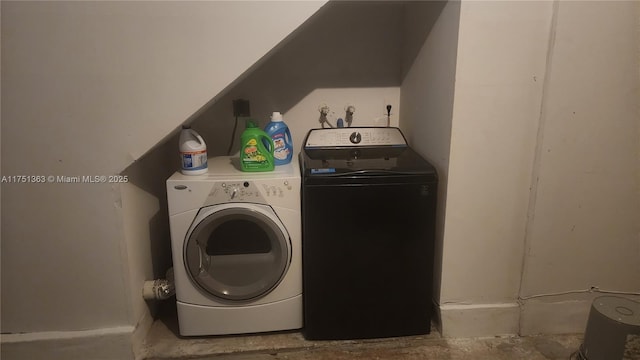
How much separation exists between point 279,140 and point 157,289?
0.88 m

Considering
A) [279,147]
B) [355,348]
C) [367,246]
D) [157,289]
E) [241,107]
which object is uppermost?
[241,107]

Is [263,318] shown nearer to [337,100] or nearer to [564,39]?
[337,100]

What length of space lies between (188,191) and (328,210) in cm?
58

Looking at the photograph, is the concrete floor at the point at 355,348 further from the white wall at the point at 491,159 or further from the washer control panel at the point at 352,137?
the washer control panel at the point at 352,137

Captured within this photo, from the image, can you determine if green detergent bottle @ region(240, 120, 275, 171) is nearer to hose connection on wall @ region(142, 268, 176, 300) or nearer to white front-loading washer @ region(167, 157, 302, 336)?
white front-loading washer @ region(167, 157, 302, 336)

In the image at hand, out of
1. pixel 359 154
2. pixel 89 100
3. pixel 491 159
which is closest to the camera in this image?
pixel 89 100

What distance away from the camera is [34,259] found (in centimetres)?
156

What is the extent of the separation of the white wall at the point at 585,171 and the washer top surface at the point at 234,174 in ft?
3.44

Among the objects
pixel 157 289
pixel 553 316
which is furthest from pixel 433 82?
pixel 157 289

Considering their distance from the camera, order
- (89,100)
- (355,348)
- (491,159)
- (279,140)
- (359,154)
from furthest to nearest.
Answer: (359,154), (279,140), (355,348), (491,159), (89,100)

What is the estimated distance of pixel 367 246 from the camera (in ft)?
5.49

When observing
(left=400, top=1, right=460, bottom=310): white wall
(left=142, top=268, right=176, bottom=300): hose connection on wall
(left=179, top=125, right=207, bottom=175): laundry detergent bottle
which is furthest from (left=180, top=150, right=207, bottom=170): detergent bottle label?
(left=400, top=1, right=460, bottom=310): white wall

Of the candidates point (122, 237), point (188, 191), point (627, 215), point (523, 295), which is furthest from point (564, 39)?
point (122, 237)

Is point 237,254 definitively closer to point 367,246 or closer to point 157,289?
point 157,289
